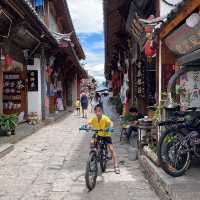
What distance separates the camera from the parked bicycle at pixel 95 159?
7.37 meters

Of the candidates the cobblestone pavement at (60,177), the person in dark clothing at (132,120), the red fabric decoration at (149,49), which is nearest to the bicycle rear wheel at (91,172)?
the cobblestone pavement at (60,177)

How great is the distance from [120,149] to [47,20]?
11.7 m

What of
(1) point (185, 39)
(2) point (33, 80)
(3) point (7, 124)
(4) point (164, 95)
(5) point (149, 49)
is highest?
(5) point (149, 49)

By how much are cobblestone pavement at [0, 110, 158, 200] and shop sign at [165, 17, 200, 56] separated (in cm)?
234

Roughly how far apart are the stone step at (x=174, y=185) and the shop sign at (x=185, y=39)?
1.95 meters

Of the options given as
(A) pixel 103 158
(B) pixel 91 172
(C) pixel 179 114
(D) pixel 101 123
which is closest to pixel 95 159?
(B) pixel 91 172

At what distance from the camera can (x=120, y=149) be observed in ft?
39.5

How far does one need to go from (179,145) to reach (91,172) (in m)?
1.55

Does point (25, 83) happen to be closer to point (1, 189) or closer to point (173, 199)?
point (1, 189)

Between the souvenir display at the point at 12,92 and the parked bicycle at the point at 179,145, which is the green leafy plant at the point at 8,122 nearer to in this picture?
the souvenir display at the point at 12,92

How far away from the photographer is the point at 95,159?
7789 mm

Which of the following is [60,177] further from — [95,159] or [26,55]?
[26,55]

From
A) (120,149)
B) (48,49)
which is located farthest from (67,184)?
(48,49)

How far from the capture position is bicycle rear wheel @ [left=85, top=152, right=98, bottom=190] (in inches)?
287
